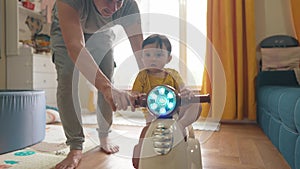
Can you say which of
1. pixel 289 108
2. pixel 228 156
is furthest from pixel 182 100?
pixel 228 156

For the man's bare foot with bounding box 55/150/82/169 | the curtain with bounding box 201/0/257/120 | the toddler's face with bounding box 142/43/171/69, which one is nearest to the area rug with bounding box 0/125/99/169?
the man's bare foot with bounding box 55/150/82/169

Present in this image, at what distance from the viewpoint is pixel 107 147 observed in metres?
1.24

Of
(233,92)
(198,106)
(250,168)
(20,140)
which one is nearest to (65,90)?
(20,140)

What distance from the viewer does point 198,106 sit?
0.60 metres

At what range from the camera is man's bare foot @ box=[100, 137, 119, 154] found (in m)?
1.22

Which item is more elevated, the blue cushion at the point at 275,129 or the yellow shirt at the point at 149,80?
the yellow shirt at the point at 149,80

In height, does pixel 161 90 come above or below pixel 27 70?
below

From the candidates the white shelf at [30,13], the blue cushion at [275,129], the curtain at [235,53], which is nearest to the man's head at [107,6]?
the blue cushion at [275,129]

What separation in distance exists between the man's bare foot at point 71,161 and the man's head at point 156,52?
0.51 m

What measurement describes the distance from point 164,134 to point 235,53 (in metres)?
1.91

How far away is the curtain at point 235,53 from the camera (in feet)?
7.13

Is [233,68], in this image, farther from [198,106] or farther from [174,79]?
[198,106]

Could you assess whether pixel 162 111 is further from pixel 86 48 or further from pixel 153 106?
pixel 86 48

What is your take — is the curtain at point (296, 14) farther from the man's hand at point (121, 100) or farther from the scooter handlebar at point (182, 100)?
the man's hand at point (121, 100)
